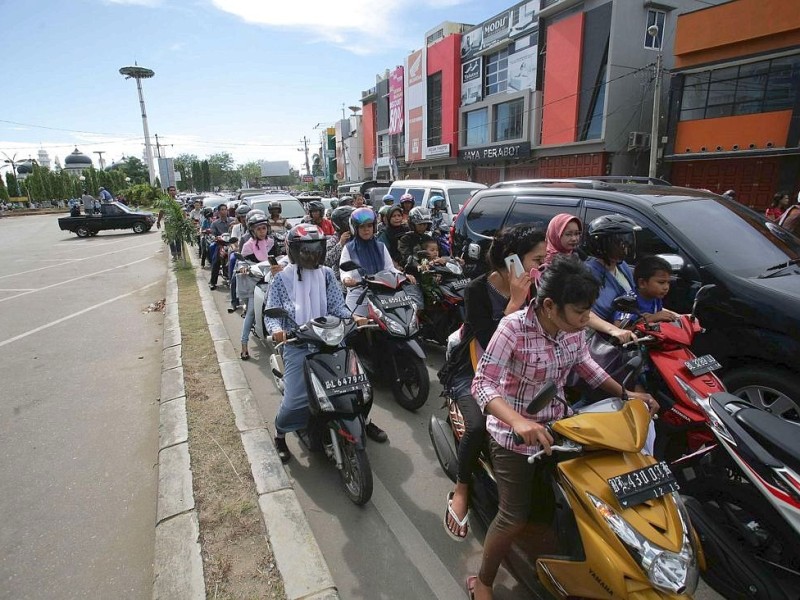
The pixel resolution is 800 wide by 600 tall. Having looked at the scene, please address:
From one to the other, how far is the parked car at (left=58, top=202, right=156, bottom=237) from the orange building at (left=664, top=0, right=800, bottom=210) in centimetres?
2612

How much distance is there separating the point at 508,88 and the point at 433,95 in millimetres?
8616

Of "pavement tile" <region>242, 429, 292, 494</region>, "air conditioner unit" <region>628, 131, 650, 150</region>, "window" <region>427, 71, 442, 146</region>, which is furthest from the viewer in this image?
"window" <region>427, 71, 442, 146</region>

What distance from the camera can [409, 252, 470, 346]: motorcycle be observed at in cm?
523

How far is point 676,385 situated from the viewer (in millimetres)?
2750

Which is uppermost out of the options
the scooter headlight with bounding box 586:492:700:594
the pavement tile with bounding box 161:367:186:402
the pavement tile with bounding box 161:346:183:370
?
the scooter headlight with bounding box 586:492:700:594

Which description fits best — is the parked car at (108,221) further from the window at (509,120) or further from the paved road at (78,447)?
the window at (509,120)

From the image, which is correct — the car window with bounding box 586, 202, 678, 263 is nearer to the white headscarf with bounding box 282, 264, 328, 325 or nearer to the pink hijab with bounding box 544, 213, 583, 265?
the pink hijab with bounding box 544, 213, 583, 265

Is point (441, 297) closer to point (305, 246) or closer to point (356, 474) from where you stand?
point (305, 246)

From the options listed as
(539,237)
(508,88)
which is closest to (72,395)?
(539,237)

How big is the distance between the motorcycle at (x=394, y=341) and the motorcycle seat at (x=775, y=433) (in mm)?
2536

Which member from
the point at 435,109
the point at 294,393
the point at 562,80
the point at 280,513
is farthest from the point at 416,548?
the point at 435,109

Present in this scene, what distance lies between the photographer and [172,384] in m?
4.86

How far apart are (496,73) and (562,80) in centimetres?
645

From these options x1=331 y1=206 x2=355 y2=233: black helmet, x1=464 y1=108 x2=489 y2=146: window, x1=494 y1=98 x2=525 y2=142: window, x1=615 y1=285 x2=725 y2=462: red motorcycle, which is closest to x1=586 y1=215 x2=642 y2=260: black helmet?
x1=615 y1=285 x2=725 y2=462: red motorcycle
